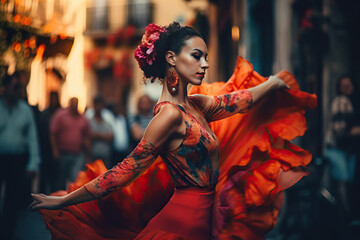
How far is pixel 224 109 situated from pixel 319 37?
5.21 m

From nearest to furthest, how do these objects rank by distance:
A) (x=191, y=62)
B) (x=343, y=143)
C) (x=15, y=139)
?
(x=191, y=62) → (x=15, y=139) → (x=343, y=143)

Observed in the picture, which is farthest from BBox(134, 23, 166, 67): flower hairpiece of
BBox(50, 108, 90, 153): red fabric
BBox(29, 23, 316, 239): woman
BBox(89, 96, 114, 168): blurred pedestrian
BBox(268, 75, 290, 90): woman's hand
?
BBox(89, 96, 114, 168): blurred pedestrian

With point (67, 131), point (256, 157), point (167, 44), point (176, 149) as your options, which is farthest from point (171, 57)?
point (67, 131)

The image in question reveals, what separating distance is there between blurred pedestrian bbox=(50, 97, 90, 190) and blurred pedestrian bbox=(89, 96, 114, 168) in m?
0.39

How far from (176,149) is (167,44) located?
0.58 m

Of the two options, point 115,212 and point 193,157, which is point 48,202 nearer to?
point 115,212

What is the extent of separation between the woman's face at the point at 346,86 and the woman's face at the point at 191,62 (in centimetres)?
426

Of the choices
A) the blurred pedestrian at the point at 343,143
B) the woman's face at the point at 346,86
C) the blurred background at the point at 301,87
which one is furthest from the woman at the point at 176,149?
the woman's face at the point at 346,86

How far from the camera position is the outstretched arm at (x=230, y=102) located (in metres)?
3.26

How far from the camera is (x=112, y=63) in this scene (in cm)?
3031

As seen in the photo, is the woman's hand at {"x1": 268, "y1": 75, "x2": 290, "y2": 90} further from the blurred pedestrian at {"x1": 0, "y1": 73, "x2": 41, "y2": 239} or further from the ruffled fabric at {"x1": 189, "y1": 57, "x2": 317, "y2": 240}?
the blurred pedestrian at {"x1": 0, "y1": 73, "x2": 41, "y2": 239}

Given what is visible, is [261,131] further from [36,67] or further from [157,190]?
[36,67]

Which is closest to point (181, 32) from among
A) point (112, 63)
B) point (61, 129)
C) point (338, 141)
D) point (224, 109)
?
point (224, 109)

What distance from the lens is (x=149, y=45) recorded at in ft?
10.0
